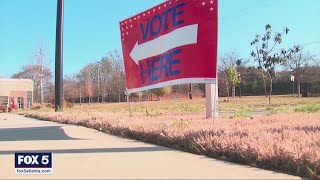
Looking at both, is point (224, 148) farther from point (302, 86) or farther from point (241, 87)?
point (241, 87)

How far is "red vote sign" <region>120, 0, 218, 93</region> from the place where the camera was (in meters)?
13.7

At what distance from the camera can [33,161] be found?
27.0 ft

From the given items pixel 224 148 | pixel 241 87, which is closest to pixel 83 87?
pixel 241 87

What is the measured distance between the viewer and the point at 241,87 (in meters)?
98.8

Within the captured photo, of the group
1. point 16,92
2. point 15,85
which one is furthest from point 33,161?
point 15,85

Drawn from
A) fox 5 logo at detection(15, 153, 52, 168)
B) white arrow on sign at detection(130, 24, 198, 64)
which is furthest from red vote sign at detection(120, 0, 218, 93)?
fox 5 logo at detection(15, 153, 52, 168)

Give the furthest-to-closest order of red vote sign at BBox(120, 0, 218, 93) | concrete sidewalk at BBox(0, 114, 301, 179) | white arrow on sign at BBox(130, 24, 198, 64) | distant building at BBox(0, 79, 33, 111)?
distant building at BBox(0, 79, 33, 111)
white arrow on sign at BBox(130, 24, 198, 64)
red vote sign at BBox(120, 0, 218, 93)
concrete sidewalk at BBox(0, 114, 301, 179)

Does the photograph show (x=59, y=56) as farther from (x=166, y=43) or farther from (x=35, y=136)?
(x=166, y=43)

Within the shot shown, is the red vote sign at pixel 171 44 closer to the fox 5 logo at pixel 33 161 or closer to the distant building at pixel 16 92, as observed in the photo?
the fox 5 logo at pixel 33 161

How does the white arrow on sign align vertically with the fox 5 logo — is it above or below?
above

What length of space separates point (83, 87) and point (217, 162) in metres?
101

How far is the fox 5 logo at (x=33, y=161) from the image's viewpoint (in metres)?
8.06

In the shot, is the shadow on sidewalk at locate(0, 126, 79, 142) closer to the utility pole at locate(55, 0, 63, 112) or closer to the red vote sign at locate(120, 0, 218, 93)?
the red vote sign at locate(120, 0, 218, 93)

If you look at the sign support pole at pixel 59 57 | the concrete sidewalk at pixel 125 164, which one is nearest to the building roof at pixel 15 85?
the sign support pole at pixel 59 57
